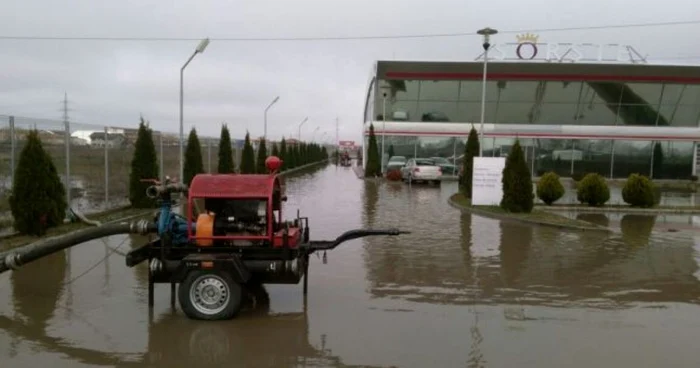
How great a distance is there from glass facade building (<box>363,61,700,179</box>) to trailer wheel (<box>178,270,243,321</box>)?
32.9 metres

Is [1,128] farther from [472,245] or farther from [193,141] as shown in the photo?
[193,141]

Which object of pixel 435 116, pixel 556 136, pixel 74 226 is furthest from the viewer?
pixel 435 116

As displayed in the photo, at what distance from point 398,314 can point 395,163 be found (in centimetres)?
3098

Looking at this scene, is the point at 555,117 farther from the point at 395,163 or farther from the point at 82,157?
the point at 82,157

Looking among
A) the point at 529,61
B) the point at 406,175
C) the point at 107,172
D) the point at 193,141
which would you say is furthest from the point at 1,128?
the point at 529,61

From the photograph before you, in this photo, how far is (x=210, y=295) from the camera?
6.61m

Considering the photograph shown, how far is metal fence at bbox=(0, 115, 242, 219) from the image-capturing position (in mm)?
11883

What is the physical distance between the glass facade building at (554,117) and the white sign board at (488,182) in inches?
809

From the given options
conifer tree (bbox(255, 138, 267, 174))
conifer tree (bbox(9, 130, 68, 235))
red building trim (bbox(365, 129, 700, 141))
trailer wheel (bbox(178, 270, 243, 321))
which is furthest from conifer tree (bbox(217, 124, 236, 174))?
trailer wheel (bbox(178, 270, 243, 321))

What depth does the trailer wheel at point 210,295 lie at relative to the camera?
21.2ft

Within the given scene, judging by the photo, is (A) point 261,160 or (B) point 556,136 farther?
(B) point 556,136

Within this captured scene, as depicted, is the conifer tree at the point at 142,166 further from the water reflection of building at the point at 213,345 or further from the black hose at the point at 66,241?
the water reflection of building at the point at 213,345

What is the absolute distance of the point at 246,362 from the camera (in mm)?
5473

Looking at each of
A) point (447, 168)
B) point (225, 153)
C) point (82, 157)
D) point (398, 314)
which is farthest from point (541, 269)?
point (447, 168)
